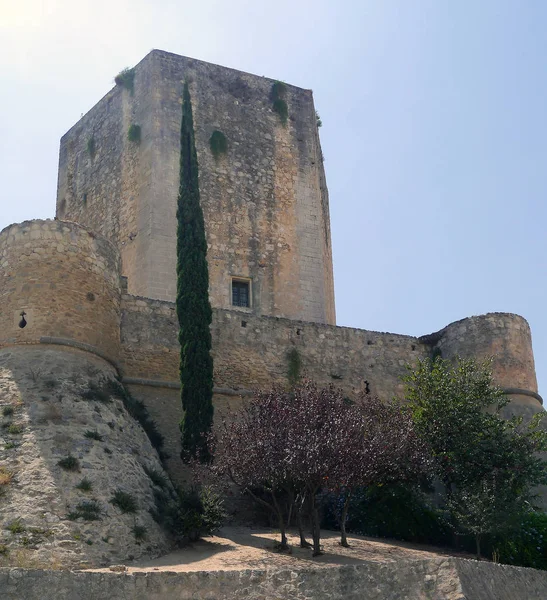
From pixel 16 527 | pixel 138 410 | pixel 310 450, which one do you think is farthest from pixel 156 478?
pixel 16 527

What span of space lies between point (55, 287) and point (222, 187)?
8591 millimetres

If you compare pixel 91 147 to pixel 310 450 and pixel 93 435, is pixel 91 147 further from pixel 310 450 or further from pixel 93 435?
pixel 310 450

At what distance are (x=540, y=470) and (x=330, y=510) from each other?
12.1ft

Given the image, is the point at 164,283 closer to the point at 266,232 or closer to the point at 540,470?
the point at 266,232

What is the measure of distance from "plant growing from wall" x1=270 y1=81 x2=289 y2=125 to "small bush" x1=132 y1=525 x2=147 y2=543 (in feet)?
47.5

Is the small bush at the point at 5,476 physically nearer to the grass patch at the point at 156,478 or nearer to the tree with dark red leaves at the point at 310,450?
the grass patch at the point at 156,478

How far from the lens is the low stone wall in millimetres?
10336

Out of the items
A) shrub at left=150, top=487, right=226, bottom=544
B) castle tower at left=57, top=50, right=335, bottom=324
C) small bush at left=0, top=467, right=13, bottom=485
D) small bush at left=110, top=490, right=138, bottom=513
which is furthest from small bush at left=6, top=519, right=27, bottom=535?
castle tower at left=57, top=50, right=335, bottom=324

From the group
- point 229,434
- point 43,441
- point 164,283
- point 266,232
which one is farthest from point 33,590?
Result: point 266,232

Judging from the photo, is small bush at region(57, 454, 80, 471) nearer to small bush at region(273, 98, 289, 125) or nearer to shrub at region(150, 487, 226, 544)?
shrub at region(150, 487, 226, 544)

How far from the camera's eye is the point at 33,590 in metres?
10.1

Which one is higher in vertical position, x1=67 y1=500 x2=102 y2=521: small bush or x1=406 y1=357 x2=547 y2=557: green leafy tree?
x1=406 y1=357 x2=547 y2=557: green leafy tree

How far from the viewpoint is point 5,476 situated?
39.3ft

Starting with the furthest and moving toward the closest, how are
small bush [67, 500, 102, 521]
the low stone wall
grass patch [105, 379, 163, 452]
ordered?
grass patch [105, 379, 163, 452]
small bush [67, 500, 102, 521]
the low stone wall
